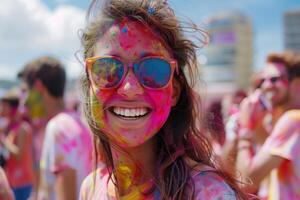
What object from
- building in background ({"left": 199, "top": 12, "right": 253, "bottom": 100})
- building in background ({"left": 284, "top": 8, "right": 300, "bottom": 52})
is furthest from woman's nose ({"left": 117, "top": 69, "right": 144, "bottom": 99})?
building in background ({"left": 284, "top": 8, "right": 300, "bottom": 52})

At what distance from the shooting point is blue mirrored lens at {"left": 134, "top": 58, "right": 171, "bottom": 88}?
1336mm

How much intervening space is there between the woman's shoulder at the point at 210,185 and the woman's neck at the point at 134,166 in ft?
0.61

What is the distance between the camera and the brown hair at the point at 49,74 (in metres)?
3.42

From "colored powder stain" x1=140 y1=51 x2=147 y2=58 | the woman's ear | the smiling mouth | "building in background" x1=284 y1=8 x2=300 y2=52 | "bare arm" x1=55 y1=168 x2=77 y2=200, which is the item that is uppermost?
"building in background" x1=284 y1=8 x2=300 y2=52

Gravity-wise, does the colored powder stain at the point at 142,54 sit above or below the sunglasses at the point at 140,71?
above

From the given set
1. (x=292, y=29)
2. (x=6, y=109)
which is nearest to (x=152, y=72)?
(x=6, y=109)

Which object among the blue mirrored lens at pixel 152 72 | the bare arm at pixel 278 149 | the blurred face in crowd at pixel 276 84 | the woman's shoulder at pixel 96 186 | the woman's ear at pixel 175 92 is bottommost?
the bare arm at pixel 278 149

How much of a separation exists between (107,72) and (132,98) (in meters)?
0.12

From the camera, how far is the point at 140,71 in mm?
1339

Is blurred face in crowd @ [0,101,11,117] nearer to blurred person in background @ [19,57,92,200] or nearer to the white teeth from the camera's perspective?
blurred person in background @ [19,57,92,200]

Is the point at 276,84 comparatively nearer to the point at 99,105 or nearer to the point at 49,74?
the point at 49,74

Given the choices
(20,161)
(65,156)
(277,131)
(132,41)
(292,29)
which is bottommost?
(20,161)

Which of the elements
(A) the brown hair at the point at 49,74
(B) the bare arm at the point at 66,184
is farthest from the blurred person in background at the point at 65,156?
(A) the brown hair at the point at 49,74

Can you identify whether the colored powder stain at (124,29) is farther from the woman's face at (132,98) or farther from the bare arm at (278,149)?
the bare arm at (278,149)
